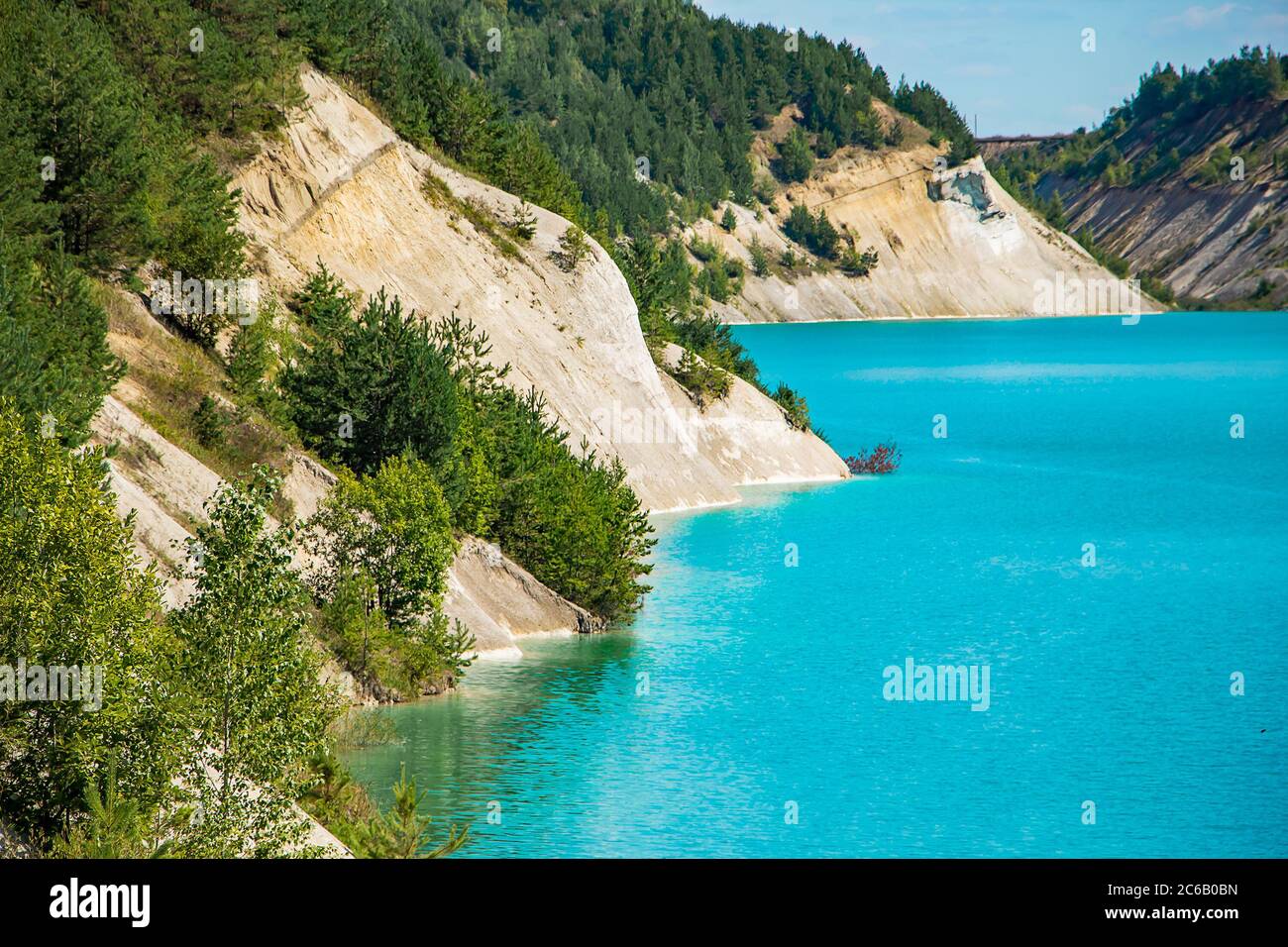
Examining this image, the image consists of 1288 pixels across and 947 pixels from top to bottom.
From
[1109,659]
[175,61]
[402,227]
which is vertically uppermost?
[175,61]

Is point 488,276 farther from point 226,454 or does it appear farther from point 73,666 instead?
point 73,666

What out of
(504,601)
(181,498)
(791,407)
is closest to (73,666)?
(181,498)

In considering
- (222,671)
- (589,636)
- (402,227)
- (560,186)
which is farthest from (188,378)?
(560,186)

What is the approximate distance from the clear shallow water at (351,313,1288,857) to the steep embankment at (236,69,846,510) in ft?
12.3

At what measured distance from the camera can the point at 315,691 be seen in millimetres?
26625

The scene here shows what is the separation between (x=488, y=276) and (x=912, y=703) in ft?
96.8

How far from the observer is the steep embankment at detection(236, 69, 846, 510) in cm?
5588

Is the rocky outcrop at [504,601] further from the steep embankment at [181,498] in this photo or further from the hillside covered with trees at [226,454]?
the hillside covered with trees at [226,454]

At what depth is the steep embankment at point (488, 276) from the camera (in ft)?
183

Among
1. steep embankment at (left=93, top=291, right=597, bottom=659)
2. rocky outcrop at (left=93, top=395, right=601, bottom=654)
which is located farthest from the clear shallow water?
steep embankment at (left=93, top=291, right=597, bottom=659)

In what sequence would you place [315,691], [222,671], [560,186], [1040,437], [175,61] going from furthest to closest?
[1040,437], [560,186], [175,61], [315,691], [222,671]

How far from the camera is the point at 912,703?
127 feet
